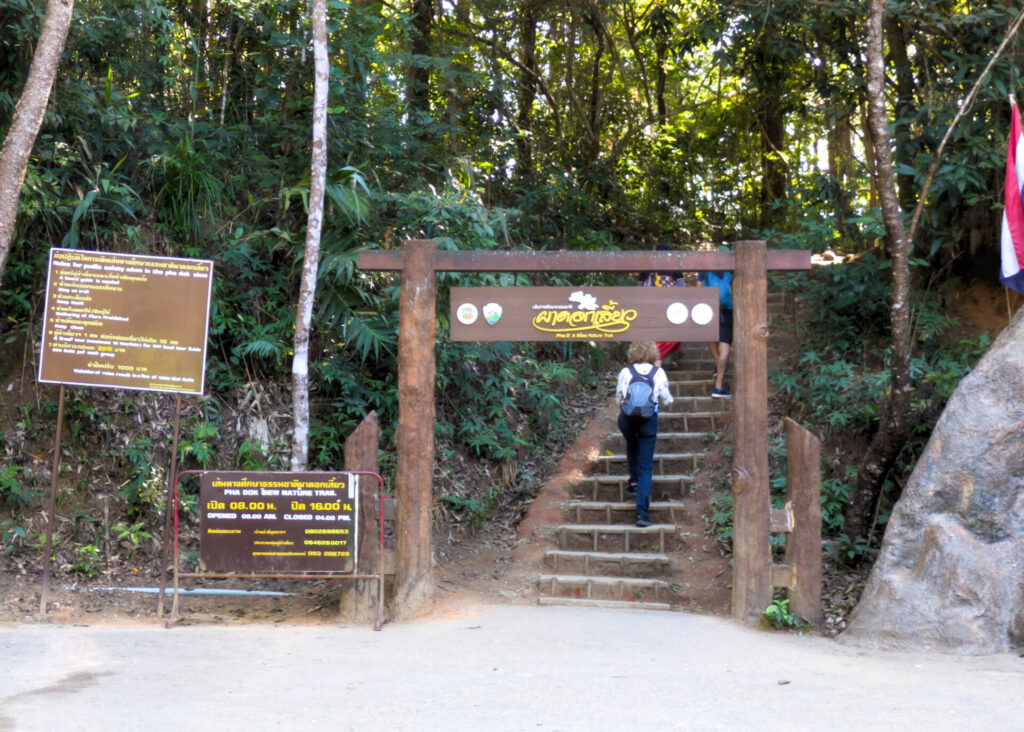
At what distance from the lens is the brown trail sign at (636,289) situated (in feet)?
23.0

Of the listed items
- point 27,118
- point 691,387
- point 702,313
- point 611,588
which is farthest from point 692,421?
point 27,118

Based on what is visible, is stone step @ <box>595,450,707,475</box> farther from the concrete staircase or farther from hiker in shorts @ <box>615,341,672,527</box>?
hiker in shorts @ <box>615,341,672,527</box>

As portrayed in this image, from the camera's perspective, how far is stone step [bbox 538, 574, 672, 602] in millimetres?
A: 7895

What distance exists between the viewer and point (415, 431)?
7297 millimetres

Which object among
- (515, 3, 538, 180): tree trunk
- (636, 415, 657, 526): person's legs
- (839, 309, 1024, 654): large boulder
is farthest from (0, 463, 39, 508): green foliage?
(515, 3, 538, 180): tree trunk

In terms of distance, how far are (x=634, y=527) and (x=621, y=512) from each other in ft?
1.54

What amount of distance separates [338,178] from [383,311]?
53.3 inches

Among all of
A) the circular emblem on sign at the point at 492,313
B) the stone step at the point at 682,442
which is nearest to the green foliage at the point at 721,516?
the stone step at the point at 682,442

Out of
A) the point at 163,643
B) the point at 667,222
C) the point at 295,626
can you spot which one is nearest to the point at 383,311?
the point at 295,626

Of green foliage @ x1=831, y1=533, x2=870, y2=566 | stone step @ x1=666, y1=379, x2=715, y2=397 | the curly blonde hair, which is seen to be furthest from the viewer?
stone step @ x1=666, y1=379, x2=715, y2=397

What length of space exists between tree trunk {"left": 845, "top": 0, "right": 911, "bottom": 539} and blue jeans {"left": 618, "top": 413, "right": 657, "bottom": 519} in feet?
6.21

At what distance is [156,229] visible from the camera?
9484mm

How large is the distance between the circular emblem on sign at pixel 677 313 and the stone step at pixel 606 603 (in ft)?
7.65

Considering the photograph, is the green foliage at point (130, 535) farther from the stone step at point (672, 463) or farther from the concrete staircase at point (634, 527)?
the stone step at point (672, 463)
